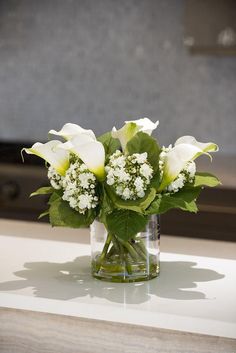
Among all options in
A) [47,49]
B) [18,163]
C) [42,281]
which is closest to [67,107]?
[47,49]

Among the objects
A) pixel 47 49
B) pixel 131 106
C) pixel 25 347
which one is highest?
pixel 47 49

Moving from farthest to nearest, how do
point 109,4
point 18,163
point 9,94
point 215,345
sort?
point 9,94, point 109,4, point 18,163, point 215,345

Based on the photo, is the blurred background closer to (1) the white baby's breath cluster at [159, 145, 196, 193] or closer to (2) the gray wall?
(2) the gray wall

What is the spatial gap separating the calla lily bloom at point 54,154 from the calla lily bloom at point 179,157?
0.75 ft

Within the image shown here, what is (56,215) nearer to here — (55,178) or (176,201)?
(55,178)

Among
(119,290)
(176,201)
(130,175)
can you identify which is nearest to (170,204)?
(176,201)

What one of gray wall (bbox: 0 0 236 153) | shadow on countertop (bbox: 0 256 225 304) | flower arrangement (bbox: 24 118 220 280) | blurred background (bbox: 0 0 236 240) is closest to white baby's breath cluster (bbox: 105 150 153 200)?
flower arrangement (bbox: 24 118 220 280)

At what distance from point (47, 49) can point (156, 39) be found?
65cm

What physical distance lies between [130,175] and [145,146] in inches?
3.4

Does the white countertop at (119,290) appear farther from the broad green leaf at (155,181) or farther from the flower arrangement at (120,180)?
the broad green leaf at (155,181)

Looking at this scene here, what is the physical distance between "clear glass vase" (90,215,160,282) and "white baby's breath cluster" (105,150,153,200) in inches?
4.9

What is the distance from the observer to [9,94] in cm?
439

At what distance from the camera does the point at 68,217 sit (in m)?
1.67

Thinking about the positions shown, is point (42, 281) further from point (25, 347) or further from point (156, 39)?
point (156, 39)
